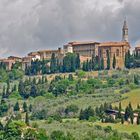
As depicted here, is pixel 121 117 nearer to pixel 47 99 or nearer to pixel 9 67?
pixel 47 99

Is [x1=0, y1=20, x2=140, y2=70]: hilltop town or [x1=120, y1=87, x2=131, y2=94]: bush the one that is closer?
[x1=120, y1=87, x2=131, y2=94]: bush

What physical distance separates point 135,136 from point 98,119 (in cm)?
1788

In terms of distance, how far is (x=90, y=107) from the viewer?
94500mm

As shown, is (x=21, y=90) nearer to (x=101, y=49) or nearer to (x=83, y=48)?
(x=101, y=49)

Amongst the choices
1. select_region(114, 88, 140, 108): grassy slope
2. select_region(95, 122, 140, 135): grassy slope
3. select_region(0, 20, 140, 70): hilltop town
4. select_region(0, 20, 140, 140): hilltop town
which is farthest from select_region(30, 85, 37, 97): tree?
select_region(95, 122, 140, 135): grassy slope

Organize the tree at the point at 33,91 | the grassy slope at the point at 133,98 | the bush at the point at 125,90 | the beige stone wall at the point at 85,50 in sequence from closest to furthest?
the grassy slope at the point at 133,98 < the bush at the point at 125,90 < the tree at the point at 33,91 < the beige stone wall at the point at 85,50

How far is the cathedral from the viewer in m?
141

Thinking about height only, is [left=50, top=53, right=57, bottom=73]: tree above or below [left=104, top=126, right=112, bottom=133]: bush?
above

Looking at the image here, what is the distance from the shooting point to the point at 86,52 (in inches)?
5965

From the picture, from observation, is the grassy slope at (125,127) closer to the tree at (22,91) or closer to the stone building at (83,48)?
the tree at (22,91)

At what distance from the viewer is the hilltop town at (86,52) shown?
467 ft

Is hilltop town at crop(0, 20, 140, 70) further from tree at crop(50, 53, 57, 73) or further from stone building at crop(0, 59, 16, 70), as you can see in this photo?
tree at crop(50, 53, 57, 73)

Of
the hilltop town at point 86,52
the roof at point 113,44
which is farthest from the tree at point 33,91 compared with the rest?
the roof at point 113,44

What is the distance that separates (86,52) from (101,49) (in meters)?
6.26
